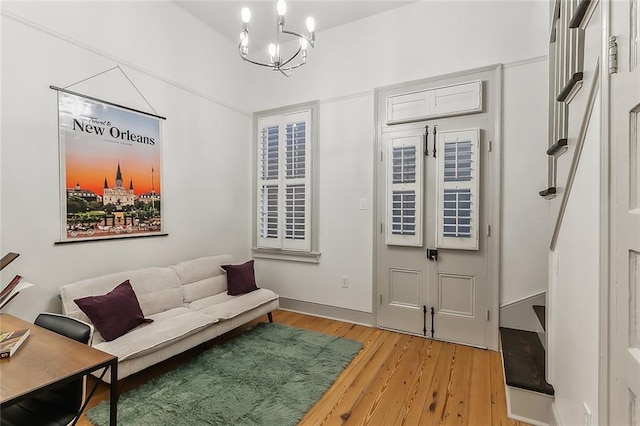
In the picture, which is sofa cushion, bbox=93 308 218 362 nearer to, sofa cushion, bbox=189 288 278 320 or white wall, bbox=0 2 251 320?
sofa cushion, bbox=189 288 278 320

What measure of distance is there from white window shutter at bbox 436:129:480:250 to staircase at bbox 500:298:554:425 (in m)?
0.85

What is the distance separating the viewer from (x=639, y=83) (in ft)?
2.89

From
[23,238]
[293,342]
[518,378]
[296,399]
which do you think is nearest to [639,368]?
[518,378]

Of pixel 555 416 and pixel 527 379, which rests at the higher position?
pixel 527 379

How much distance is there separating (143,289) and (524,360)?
310 cm

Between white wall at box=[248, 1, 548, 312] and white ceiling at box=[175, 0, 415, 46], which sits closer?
white wall at box=[248, 1, 548, 312]

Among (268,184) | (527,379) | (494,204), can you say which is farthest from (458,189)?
(268,184)

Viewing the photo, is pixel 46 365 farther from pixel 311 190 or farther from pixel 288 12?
pixel 288 12

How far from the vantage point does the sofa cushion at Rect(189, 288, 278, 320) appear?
281 centimetres

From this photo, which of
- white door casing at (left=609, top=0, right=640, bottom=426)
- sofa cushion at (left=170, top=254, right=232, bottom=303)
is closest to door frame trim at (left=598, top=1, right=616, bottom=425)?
white door casing at (left=609, top=0, right=640, bottom=426)

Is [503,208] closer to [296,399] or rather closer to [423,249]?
[423,249]

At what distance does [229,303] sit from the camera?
3008mm

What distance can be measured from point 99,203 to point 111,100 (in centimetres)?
94

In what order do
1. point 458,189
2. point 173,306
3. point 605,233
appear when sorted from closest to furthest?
point 605,233 < point 173,306 < point 458,189
